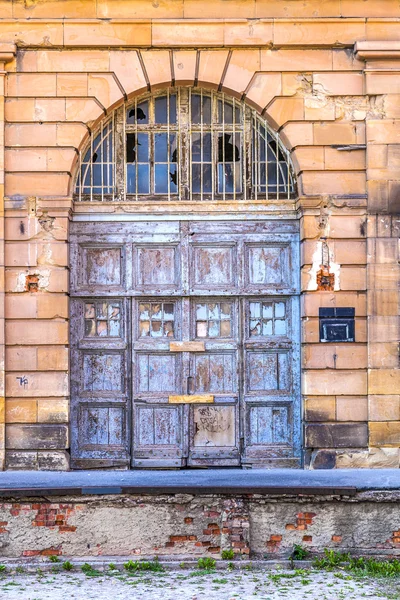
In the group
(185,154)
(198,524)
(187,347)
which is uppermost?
(185,154)

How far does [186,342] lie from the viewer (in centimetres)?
987

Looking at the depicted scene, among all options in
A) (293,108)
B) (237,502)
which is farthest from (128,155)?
(237,502)

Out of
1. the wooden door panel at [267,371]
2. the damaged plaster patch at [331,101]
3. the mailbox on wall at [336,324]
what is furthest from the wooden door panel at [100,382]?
the damaged plaster patch at [331,101]

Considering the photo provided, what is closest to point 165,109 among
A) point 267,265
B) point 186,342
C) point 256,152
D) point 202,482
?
point 256,152

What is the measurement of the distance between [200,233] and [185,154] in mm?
943

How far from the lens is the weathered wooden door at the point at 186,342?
9820 millimetres

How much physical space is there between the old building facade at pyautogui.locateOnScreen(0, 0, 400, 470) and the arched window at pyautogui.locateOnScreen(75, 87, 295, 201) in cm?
Result: 2

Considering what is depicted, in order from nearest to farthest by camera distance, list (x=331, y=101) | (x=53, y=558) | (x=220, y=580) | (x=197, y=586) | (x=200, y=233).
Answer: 1. (x=197, y=586)
2. (x=220, y=580)
3. (x=53, y=558)
4. (x=331, y=101)
5. (x=200, y=233)

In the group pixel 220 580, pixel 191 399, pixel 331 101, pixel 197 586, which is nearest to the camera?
Answer: pixel 197 586

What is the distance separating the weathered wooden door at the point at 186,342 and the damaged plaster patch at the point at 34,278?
0.42 metres

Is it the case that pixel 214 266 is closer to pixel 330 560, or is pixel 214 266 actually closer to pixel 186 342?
pixel 186 342

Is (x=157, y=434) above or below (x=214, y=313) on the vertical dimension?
below

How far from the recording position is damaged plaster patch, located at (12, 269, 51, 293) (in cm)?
949

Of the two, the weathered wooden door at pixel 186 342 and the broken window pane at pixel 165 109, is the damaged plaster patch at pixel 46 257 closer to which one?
the weathered wooden door at pixel 186 342
